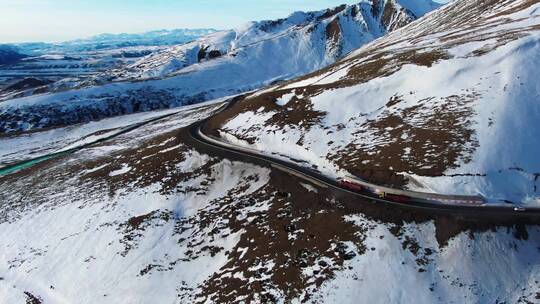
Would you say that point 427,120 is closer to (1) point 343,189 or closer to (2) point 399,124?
(2) point 399,124

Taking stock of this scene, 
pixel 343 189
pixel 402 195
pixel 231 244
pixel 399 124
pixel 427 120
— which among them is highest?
pixel 427 120

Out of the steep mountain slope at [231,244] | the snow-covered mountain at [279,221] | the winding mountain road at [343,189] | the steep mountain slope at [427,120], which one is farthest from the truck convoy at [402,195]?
the steep mountain slope at [231,244]

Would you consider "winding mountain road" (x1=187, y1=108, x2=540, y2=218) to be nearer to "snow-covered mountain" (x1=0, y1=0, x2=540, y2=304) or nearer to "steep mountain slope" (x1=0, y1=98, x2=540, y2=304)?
"snow-covered mountain" (x1=0, y1=0, x2=540, y2=304)

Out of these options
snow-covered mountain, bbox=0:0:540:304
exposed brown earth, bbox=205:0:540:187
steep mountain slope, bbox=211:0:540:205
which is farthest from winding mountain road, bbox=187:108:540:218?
exposed brown earth, bbox=205:0:540:187

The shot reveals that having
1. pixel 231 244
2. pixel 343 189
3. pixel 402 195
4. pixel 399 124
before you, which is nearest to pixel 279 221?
pixel 231 244

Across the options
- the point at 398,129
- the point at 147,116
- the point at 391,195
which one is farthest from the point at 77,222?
the point at 147,116
